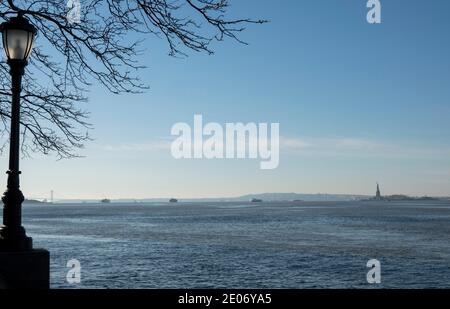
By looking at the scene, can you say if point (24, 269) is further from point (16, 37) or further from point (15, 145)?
point (16, 37)

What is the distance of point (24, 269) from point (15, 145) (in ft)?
6.12

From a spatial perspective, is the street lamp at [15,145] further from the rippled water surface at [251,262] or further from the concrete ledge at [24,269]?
the rippled water surface at [251,262]

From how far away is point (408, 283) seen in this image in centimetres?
2920

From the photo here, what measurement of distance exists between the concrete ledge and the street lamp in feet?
0.59

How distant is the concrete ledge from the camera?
7.15 meters

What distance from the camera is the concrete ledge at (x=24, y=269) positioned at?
715 cm

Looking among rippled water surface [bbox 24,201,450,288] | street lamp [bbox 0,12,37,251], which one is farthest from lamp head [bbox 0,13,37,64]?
rippled water surface [bbox 24,201,450,288]

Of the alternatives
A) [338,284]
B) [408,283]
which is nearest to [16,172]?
[338,284]

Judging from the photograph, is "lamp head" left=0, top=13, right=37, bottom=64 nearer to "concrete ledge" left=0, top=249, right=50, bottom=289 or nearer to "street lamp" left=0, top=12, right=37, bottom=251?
"street lamp" left=0, top=12, right=37, bottom=251

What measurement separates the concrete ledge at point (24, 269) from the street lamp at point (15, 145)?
0.18 metres

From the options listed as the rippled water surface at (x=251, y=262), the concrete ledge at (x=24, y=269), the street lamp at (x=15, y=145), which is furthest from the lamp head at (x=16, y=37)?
the rippled water surface at (x=251, y=262)

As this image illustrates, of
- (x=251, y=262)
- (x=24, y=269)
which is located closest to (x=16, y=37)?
(x=24, y=269)

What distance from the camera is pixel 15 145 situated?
24.6 ft
